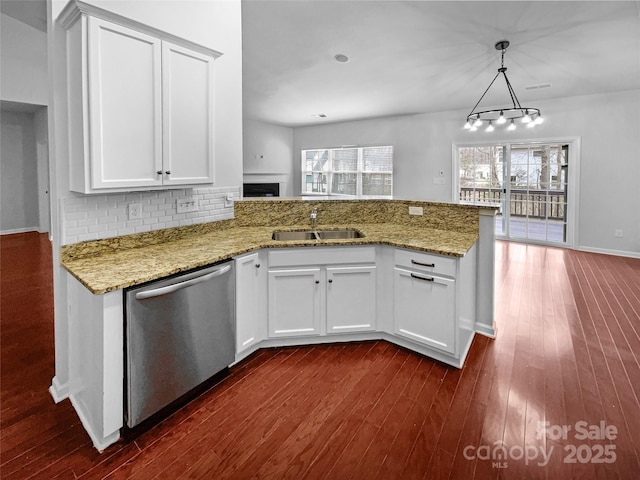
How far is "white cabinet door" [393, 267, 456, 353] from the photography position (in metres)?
2.40

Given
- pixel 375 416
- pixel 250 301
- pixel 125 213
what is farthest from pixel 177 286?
pixel 375 416

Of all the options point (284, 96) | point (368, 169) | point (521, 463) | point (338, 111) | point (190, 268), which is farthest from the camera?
point (368, 169)

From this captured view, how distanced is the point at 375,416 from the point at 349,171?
25.7 feet

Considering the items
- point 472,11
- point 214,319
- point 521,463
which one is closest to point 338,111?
point 472,11

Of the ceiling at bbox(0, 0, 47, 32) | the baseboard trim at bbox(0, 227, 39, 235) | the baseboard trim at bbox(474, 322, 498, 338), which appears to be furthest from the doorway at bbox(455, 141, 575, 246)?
the baseboard trim at bbox(0, 227, 39, 235)

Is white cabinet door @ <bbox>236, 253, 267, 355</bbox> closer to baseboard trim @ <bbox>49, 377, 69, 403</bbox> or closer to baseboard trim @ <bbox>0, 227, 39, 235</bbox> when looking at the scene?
baseboard trim @ <bbox>49, 377, 69, 403</bbox>

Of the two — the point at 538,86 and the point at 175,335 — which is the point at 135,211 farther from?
the point at 538,86

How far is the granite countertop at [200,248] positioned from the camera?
1.79m

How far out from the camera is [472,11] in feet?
11.2

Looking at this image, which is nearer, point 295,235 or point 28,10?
point 295,235

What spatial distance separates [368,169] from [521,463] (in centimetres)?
781

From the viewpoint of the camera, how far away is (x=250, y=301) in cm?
248

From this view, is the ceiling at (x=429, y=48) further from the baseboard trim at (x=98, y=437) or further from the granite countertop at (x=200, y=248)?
the baseboard trim at (x=98, y=437)

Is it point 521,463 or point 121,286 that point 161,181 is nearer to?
point 121,286
